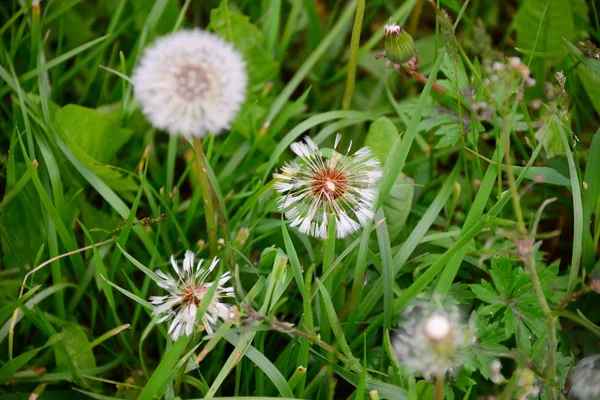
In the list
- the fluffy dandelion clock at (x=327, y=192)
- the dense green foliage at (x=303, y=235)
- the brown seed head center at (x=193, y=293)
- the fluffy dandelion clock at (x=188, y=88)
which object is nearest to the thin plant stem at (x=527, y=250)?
the dense green foliage at (x=303, y=235)

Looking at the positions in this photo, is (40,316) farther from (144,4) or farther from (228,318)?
(144,4)

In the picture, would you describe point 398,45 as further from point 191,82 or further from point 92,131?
point 92,131

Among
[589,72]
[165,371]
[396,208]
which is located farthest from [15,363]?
[589,72]

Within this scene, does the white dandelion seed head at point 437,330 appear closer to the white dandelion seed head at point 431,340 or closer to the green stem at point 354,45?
the white dandelion seed head at point 431,340

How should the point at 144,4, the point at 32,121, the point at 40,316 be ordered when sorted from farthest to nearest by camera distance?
the point at 144,4, the point at 32,121, the point at 40,316

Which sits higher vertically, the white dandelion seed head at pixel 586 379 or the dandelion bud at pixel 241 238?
Result: the white dandelion seed head at pixel 586 379

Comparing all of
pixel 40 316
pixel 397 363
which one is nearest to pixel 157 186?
pixel 40 316
